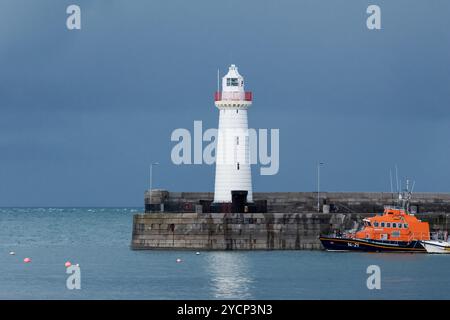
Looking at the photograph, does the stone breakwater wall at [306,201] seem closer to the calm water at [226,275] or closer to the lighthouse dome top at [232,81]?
the calm water at [226,275]

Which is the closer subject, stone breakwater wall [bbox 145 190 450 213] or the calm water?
the calm water

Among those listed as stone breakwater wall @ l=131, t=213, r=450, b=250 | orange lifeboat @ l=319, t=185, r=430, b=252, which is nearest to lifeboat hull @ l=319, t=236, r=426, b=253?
orange lifeboat @ l=319, t=185, r=430, b=252

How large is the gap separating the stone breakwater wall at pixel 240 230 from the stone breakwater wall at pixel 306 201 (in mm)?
8451

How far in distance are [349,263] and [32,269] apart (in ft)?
56.1

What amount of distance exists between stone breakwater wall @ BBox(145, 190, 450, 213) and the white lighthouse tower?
671 cm

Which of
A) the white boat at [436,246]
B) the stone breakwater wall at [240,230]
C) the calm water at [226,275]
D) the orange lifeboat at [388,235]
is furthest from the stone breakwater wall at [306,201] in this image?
the stone breakwater wall at [240,230]

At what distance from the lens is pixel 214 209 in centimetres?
8412

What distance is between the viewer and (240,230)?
81.3 metres

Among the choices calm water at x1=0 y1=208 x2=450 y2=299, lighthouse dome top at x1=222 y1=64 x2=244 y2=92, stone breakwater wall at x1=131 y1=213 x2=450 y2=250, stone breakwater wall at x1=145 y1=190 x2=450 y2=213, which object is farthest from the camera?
stone breakwater wall at x1=145 y1=190 x2=450 y2=213

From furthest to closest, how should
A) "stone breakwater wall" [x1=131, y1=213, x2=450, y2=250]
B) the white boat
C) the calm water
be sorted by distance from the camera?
the white boat, "stone breakwater wall" [x1=131, y1=213, x2=450, y2=250], the calm water

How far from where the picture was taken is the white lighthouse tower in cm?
8319

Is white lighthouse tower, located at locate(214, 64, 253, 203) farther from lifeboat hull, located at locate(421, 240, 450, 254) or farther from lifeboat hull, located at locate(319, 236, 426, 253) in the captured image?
lifeboat hull, located at locate(421, 240, 450, 254)

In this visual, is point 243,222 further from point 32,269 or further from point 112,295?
point 112,295

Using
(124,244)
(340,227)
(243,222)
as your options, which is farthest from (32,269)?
(124,244)
